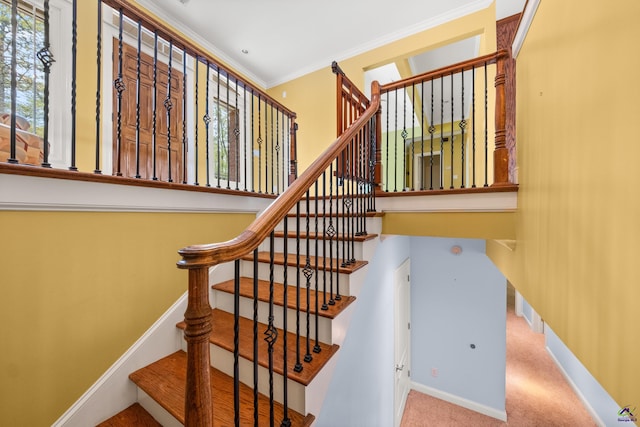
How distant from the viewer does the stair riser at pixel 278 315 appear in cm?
145

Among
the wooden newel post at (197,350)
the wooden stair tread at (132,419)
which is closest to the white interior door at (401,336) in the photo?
the wooden stair tread at (132,419)

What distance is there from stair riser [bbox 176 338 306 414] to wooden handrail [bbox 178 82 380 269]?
78cm

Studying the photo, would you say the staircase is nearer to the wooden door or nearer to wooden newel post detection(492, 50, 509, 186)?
wooden newel post detection(492, 50, 509, 186)

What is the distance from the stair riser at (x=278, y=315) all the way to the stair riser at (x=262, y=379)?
0.45 feet

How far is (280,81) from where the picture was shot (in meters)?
4.79

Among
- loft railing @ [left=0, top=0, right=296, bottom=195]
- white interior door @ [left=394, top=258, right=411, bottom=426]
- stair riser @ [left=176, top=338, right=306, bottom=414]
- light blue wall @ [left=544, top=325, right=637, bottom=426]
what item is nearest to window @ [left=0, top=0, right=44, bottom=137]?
loft railing @ [left=0, top=0, right=296, bottom=195]

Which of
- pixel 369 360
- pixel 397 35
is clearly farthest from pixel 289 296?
pixel 397 35

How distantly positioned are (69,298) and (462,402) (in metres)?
4.89

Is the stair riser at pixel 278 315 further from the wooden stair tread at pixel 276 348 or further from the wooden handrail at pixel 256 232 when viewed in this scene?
the wooden handrail at pixel 256 232

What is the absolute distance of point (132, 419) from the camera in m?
1.35

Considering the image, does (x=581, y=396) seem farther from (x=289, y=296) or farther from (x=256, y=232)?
(x=256, y=232)

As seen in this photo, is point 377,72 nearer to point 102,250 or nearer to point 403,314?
point 403,314

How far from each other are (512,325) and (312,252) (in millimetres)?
6806

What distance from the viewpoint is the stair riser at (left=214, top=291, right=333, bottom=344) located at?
4.77ft
